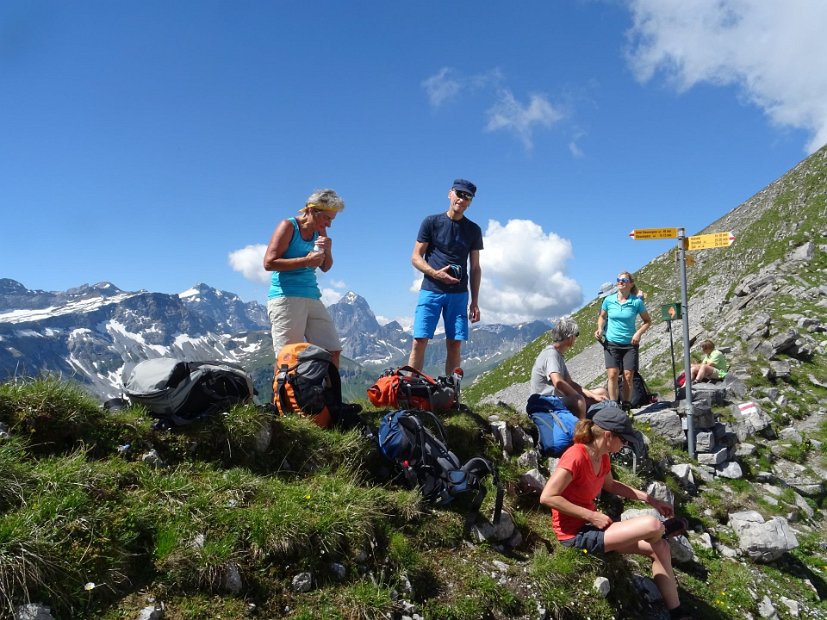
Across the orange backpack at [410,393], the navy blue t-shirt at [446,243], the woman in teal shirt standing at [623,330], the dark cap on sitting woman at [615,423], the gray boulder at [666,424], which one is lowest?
the gray boulder at [666,424]

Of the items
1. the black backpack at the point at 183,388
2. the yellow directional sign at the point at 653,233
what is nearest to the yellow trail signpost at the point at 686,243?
the yellow directional sign at the point at 653,233

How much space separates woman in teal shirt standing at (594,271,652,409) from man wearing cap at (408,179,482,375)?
464 cm

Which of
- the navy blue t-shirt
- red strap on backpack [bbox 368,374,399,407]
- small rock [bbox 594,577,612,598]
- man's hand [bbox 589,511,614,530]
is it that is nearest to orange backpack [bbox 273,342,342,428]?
red strap on backpack [bbox 368,374,399,407]

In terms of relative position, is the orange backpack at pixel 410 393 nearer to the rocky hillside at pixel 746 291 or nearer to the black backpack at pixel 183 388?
the black backpack at pixel 183 388

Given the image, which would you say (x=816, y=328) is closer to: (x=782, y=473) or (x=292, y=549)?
(x=782, y=473)

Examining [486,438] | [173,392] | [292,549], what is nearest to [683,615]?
[486,438]

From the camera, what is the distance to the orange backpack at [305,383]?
21.9ft

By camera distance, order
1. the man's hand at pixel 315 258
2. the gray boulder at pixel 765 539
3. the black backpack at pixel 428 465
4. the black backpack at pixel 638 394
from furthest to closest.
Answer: the black backpack at pixel 638 394 → the gray boulder at pixel 765 539 → the man's hand at pixel 315 258 → the black backpack at pixel 428 465

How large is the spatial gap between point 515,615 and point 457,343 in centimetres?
471

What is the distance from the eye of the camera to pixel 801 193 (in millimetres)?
50875

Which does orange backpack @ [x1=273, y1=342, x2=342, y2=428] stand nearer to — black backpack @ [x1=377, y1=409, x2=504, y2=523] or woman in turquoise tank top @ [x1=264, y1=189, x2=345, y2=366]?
woman in turquoise tank top @ [x1=264, y1=189, x2=345, y2=366]

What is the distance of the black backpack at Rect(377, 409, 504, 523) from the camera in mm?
6211

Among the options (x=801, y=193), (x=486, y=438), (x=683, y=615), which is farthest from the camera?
(x=801, y=193)

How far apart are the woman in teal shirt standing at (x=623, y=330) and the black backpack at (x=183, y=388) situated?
878 cm
